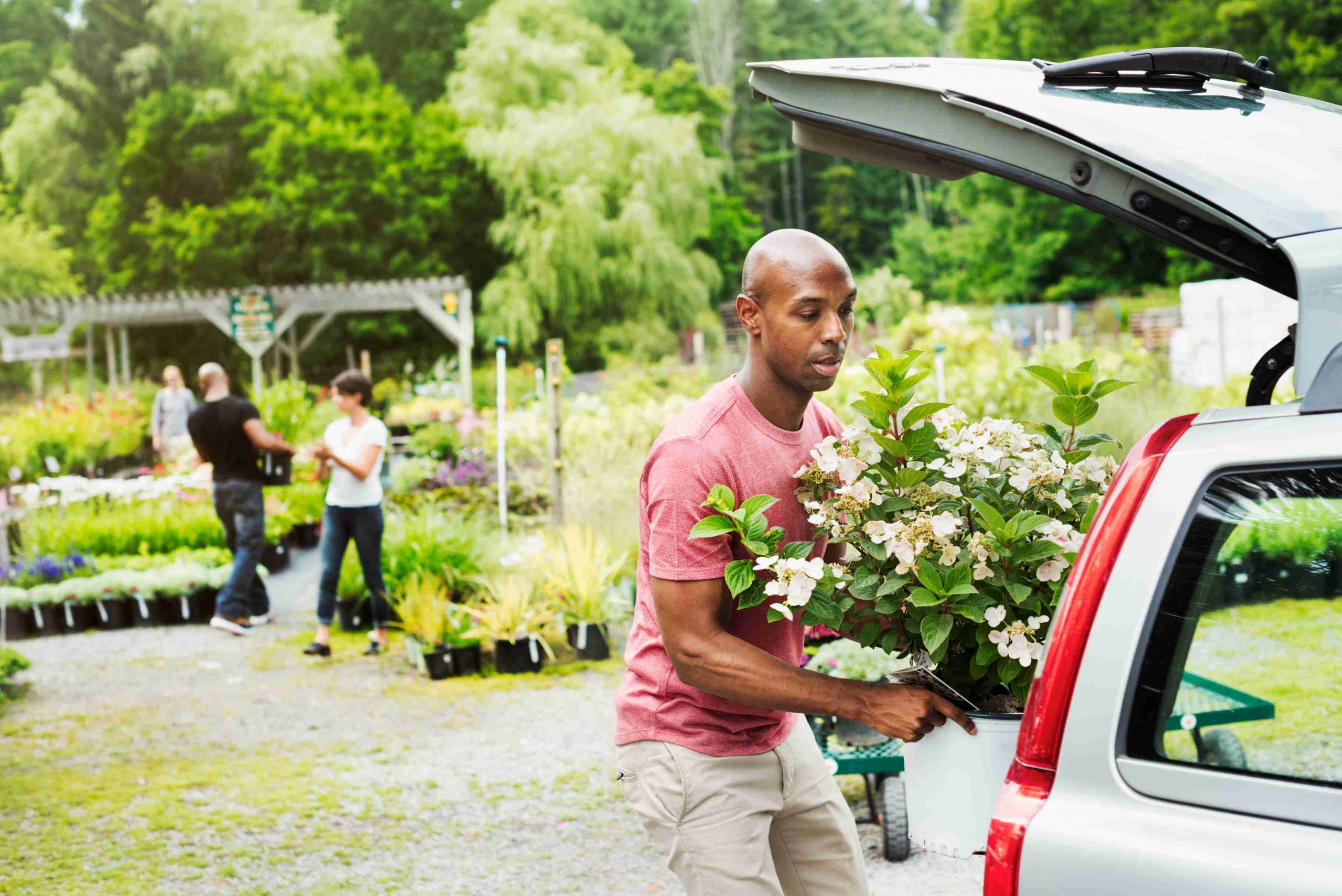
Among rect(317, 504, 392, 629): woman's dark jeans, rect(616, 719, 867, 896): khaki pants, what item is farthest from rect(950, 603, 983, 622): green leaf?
rect(317, 504, 392, 629): woman's dark jeans

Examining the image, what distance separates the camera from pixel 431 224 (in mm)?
34875

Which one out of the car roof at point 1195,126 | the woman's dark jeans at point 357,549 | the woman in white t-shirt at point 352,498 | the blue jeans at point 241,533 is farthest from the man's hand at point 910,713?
the blue jeans at point 241,533

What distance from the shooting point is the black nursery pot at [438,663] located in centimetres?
786

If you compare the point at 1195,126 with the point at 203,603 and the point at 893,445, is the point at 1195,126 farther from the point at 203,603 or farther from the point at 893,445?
the point at 203,603

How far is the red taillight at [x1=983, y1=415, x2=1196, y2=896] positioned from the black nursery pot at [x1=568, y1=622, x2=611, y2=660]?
661cm

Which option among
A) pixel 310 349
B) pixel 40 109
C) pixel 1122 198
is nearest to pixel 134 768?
pixel 1122 198

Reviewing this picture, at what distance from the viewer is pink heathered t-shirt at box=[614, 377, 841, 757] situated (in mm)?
2188

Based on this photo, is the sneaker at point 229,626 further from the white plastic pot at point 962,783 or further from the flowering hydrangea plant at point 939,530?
the white plastic pot at point 962,783

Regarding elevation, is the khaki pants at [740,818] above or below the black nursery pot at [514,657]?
above

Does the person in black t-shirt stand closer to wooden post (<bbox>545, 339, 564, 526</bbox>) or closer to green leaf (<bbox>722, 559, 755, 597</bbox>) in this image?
wooden post (<bbox>545, 339, 564, 526</bbox>)

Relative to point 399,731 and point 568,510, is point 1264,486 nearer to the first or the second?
point 399,731

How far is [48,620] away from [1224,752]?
9907 mm

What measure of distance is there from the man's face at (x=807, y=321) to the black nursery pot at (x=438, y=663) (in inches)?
236

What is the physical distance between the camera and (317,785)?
5.90 m
